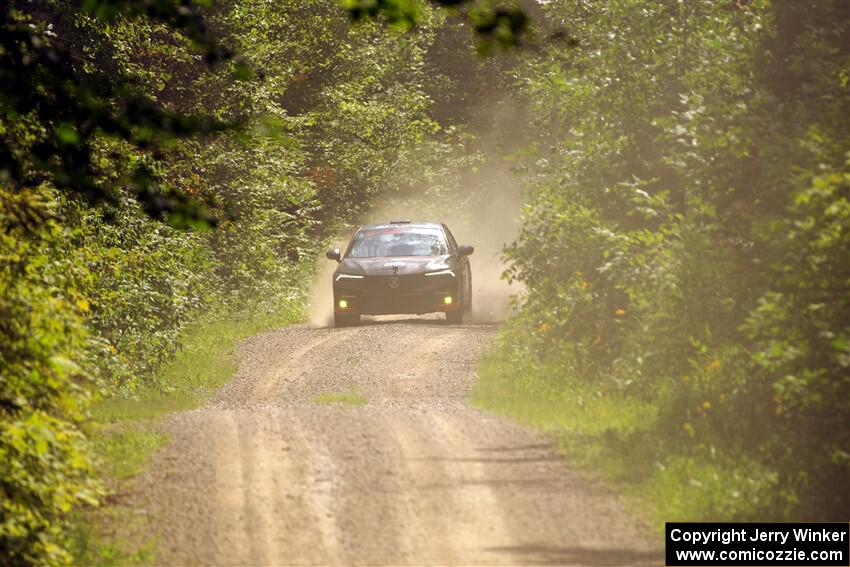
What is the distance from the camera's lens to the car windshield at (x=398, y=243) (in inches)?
981

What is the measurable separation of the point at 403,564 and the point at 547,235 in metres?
9.20

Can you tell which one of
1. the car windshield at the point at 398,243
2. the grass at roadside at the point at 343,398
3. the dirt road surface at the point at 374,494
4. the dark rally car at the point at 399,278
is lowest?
the grass at roadside at the point at 343,398

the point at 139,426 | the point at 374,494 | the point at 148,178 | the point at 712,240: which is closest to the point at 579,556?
the point at 374,494

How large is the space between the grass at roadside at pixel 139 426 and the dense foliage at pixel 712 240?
4323 millimetres

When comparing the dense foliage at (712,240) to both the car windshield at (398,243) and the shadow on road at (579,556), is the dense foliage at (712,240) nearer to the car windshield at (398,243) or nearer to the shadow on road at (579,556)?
the shadow on road at (579,556)

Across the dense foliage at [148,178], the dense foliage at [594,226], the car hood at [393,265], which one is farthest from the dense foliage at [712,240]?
Result: the car hood at [393,265]

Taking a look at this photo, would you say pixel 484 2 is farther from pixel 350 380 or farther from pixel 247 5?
pixel 247 5

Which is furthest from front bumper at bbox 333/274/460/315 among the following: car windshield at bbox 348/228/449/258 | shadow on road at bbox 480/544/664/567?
shadow on road at bbox 480/544/664/567

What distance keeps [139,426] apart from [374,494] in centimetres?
380

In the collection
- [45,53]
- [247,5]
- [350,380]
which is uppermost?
[247,5]

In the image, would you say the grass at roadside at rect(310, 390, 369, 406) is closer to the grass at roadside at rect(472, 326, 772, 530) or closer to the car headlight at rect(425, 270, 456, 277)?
the grass at roadside at rect(472, 326, 772, 530)

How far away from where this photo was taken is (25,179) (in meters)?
9.01

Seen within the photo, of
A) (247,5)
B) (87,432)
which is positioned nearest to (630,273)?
(87,432)

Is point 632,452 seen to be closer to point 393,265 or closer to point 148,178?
point 148,178
